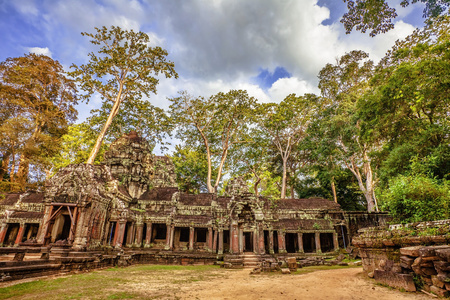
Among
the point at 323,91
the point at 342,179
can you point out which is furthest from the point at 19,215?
the point at 342,179

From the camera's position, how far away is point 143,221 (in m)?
19.6

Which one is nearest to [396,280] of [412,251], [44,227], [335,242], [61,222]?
[412,251]

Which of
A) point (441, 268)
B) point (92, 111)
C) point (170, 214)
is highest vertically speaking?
point (92, 111)

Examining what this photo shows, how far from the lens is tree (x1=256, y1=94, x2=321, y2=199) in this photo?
2922 cm

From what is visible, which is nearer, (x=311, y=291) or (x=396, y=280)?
(x=396, y=280)

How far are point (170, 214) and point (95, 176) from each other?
22.5 feet

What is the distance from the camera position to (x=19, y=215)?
20156mm

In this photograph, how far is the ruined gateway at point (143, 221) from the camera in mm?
15398

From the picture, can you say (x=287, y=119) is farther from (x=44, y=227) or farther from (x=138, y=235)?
(x=44, y=227)

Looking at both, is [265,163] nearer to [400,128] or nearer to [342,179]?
[342,179]

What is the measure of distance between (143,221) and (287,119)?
21.2 m

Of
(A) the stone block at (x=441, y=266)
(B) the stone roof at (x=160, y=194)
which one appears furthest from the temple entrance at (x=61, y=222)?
(A) the stone block at (x=441, y=266)

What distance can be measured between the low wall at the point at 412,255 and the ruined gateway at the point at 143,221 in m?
8.25

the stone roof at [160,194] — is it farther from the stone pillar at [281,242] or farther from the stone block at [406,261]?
the stone block at [406,261]
